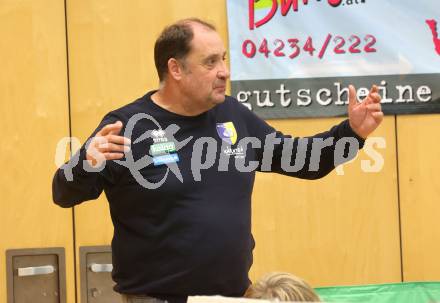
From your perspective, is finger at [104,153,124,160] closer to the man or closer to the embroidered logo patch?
the man

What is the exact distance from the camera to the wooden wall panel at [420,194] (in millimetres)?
4402

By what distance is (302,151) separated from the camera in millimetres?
3094

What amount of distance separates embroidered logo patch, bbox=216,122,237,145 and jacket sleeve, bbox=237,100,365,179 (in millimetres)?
120

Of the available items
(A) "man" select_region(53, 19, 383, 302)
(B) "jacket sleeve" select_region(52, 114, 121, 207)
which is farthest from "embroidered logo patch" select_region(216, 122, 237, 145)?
(B) "jacket sleeve" select_region(52, 114, 121, 207)

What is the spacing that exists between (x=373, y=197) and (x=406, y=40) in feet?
2.83

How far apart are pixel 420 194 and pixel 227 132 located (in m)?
1.79

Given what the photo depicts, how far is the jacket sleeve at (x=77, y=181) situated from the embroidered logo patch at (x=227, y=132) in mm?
446

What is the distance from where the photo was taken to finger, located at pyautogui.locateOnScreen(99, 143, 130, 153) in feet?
8.41

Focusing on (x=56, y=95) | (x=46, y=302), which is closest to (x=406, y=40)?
(x=56, y=95)

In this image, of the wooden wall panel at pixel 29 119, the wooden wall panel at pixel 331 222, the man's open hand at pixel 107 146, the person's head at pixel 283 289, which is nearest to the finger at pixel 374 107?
the man's open hand at pixel 107 146

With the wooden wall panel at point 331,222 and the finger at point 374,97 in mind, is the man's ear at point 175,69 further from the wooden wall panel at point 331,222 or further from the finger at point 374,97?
the wooden wall panel at point 331,222

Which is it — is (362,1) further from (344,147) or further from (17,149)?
(17,149)

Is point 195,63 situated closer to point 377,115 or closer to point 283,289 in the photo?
point 377,115

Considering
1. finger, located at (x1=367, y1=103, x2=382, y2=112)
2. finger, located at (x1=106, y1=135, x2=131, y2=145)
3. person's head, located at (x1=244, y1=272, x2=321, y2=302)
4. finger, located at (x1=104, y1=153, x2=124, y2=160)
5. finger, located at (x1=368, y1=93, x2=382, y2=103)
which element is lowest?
person's head, located at (x1=244, y1=272, x2=321, y2=302)
